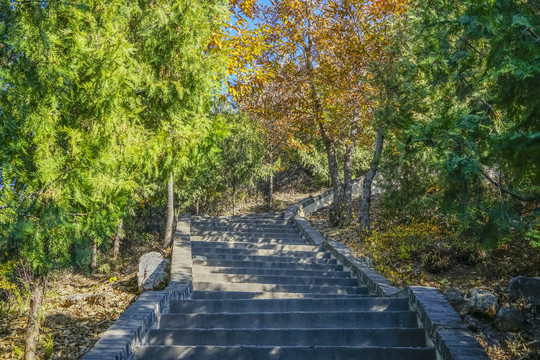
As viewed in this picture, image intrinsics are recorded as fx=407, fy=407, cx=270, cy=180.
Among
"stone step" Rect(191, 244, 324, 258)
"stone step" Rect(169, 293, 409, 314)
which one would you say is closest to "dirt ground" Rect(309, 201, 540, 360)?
"stone step" Rect(191, 244, 324, 258)

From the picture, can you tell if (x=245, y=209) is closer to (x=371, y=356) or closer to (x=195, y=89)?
(x=195, y=89)

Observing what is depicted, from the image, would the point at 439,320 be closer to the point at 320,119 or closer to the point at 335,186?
the point at 320,119

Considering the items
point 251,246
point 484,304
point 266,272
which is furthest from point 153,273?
point 484,304

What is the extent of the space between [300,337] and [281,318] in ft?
1.79

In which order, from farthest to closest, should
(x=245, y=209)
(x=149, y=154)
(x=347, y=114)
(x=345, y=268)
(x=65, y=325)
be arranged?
(x=245, y=209) → (x=347, y=114) → (x=345, y=268) → (x=65, y=325) → (x=149, y=154)

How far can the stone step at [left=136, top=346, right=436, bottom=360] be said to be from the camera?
168 inches

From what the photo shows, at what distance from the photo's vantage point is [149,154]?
6.67m

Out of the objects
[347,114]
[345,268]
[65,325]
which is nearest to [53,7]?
[65,325]

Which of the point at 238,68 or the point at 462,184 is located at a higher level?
the point at 238,68

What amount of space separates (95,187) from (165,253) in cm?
584

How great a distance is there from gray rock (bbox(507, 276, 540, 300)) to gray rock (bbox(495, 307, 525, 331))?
93 centimetres

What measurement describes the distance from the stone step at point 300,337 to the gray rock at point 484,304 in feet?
4.53

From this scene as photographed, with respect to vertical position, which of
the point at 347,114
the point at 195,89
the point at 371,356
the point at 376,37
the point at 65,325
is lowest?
the point at 65,325

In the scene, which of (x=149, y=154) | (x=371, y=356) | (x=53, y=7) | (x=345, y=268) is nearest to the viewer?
(x=371, y=356)
